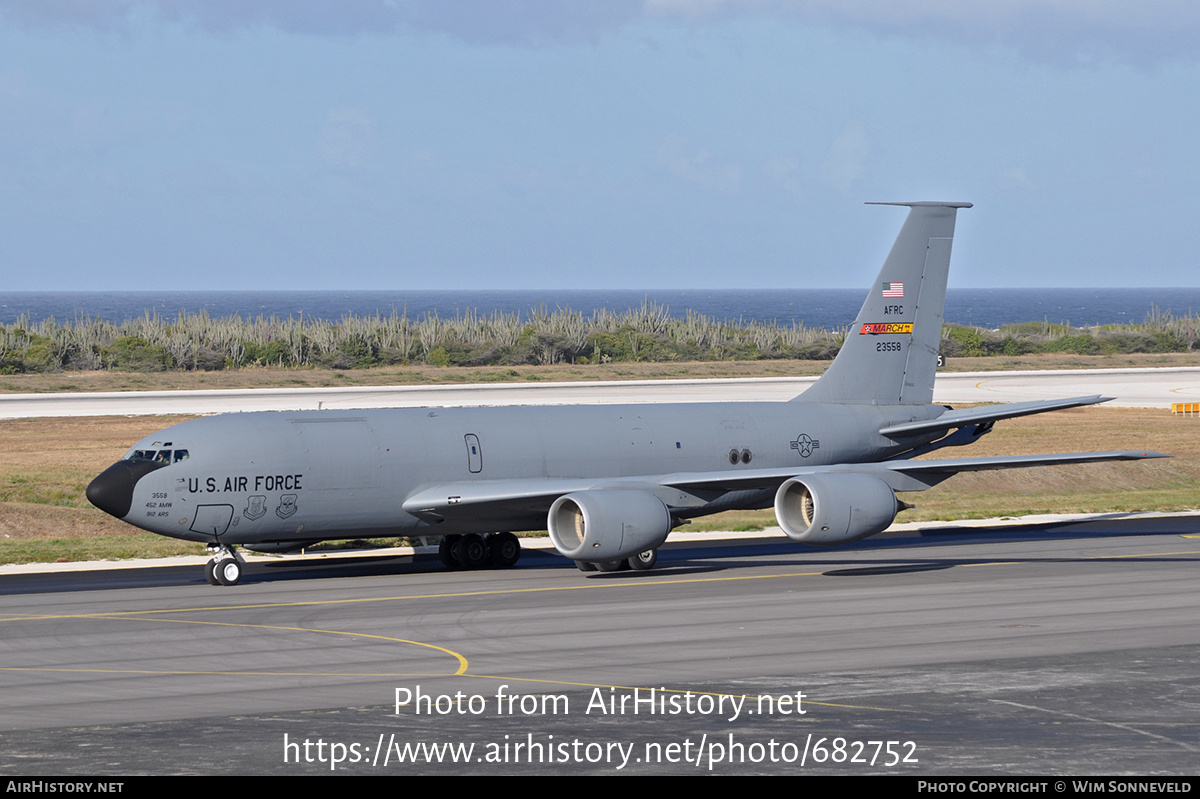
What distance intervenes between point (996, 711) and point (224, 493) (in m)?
18.4

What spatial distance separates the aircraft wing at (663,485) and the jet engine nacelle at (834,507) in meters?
0.42

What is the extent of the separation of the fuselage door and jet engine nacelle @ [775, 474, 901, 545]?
711cm

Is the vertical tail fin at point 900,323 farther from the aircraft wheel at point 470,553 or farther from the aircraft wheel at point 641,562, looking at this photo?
the aircraft wheel at point 470,553

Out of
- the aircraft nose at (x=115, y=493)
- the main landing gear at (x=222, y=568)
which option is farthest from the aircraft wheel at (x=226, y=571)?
the aircraft nose at (x=115, y=493)

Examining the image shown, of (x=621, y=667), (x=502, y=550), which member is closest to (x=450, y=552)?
(x=502, y=550)

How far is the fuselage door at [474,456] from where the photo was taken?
33719mm

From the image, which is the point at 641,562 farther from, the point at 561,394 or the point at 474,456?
the point at 561,394

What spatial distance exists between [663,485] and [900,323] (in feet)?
37.5

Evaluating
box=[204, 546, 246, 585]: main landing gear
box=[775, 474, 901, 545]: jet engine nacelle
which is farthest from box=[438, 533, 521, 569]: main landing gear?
box=[775, 474, 901, 545]: jet engine nacelle

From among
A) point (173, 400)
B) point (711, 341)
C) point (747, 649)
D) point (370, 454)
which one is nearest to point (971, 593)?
point (747, 649)

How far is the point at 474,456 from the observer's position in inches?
1331

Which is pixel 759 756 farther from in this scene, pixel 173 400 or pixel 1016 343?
pixel 1016 343

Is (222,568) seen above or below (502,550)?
below

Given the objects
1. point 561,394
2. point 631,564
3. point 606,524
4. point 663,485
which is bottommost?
point 631,564
